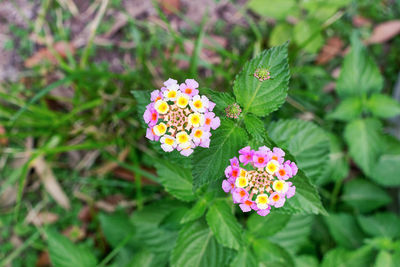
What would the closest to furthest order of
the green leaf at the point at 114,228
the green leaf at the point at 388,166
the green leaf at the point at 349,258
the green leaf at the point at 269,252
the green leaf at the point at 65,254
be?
the green leaf at the point at 269,252 → the green leaf at the point at 65,254 → the green leaf at the point at 349,258 → the green leaf at the point at 388,166 → the green leaf at the point at 114,228

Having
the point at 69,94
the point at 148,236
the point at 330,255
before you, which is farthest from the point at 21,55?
the point at 330,255

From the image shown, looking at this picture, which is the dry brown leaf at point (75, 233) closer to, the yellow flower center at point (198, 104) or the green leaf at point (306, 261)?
the green leaf at point (306, 261)

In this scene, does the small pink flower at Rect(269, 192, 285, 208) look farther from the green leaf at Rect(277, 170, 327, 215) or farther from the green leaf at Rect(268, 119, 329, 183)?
the green leaf at Rect(268, 119, 329, 183)

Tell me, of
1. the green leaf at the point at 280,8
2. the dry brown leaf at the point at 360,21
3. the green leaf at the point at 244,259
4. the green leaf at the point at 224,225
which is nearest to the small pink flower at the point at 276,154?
the green leaf at the point at 224,225

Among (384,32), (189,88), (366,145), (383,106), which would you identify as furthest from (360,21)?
(189,88)

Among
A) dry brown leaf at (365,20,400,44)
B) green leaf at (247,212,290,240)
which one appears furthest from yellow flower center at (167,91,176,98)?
dry brown leaf at (365,20,400,44)
